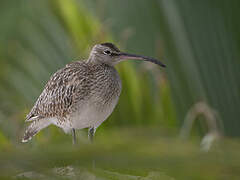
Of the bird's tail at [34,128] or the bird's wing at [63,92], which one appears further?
the bird's tail at [34,128]

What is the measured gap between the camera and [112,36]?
352cm

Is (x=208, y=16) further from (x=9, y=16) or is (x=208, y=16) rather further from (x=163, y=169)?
(x=9, y=16)

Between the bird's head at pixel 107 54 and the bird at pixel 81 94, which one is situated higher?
the bird's head at pixel 107 54

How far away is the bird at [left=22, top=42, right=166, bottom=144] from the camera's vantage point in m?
2.75

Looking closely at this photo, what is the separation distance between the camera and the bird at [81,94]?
2.75 metres

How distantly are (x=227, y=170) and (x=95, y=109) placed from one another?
7.50 ft

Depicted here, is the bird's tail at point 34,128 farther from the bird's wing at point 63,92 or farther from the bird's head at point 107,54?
the bird's head at point 107,54

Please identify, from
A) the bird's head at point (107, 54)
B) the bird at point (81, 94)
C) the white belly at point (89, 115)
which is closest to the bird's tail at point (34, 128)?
the bird at point (81, 94)

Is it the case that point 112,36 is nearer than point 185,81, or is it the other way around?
point 185,81

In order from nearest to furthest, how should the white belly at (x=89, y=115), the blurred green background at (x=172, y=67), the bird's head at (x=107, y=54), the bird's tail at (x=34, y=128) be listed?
the blurred green background at (x=172, y=67) → the white belly at (x=89, y=115) → the bird's head at (x=107, y=54) → the bird's tail at (x=34, y=128)

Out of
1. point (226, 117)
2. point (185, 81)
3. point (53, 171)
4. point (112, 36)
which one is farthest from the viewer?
point (112, 36)

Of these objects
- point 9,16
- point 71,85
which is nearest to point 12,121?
point 71,85

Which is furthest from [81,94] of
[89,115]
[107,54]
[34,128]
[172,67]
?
[172,67]

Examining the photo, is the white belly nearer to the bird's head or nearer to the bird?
the bird
